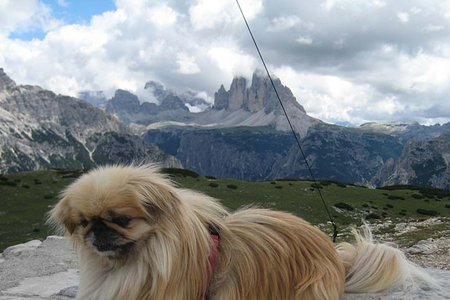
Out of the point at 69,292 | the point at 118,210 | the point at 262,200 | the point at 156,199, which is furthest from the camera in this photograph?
the point at 262,200

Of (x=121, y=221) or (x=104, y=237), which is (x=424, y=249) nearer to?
(x=121, y=221)

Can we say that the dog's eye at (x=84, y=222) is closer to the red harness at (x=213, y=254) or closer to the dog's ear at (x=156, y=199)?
the dog's ear at (x=156, y=199)

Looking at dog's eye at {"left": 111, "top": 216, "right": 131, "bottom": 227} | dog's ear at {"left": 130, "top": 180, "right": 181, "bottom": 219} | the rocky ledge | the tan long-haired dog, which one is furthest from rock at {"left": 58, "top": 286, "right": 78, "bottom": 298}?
dog's ear at {"left": 130, "top": 180, "right": 181, "bottom": 219}

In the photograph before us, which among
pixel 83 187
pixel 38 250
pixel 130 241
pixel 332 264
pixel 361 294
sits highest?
pixel 83 187

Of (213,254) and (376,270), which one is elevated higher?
(213,254)

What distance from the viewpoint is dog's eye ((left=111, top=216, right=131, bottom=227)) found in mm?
5273

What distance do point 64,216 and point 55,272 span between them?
8810 mm

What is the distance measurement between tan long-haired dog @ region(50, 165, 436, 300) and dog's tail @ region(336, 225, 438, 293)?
0.02 m

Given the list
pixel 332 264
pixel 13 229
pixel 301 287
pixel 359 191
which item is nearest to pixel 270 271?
pixel 301 287

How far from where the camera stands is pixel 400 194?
6538 centimetres

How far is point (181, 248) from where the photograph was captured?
5562mm

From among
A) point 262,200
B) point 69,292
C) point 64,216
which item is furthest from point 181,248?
point 262,200

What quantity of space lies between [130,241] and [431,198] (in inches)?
2568

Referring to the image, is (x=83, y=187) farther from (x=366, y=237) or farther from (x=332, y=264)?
(x=366, y=237)
